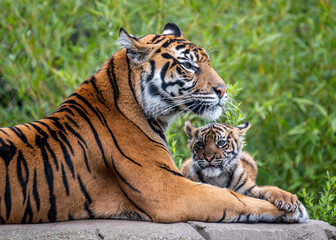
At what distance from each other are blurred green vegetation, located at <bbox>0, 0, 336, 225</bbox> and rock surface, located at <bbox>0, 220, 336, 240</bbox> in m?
2.39

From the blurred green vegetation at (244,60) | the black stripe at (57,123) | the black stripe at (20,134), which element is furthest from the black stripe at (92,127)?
the blurred green vegetation at (244,60)

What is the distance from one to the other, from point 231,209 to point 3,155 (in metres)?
1.45

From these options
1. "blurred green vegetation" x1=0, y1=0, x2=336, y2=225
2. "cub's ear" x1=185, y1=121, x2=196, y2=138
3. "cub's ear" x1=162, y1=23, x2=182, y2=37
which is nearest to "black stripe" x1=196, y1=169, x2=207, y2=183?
"cub's ear" x1=185, y1=121, x2=196, y2=138

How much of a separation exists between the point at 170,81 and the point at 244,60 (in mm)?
2943

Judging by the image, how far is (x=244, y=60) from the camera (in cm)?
661

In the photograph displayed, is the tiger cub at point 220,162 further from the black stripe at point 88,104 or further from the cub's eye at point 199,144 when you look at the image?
the black stripe at point 88,104

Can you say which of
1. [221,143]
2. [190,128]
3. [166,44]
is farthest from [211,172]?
[166,44]

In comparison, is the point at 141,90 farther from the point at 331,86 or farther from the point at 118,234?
the point at 331,86

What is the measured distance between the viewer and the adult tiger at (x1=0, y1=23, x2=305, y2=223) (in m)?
3.39

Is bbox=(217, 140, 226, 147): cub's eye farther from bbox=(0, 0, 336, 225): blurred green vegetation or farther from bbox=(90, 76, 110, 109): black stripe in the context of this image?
bbox=(0, 0, 336, 225): blurred green vegetation

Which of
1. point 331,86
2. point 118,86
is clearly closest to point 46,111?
point 118,86

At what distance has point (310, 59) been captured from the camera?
701 centimetres

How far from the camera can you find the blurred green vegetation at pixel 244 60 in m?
6.25

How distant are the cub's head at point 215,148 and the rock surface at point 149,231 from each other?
2.19 ft
